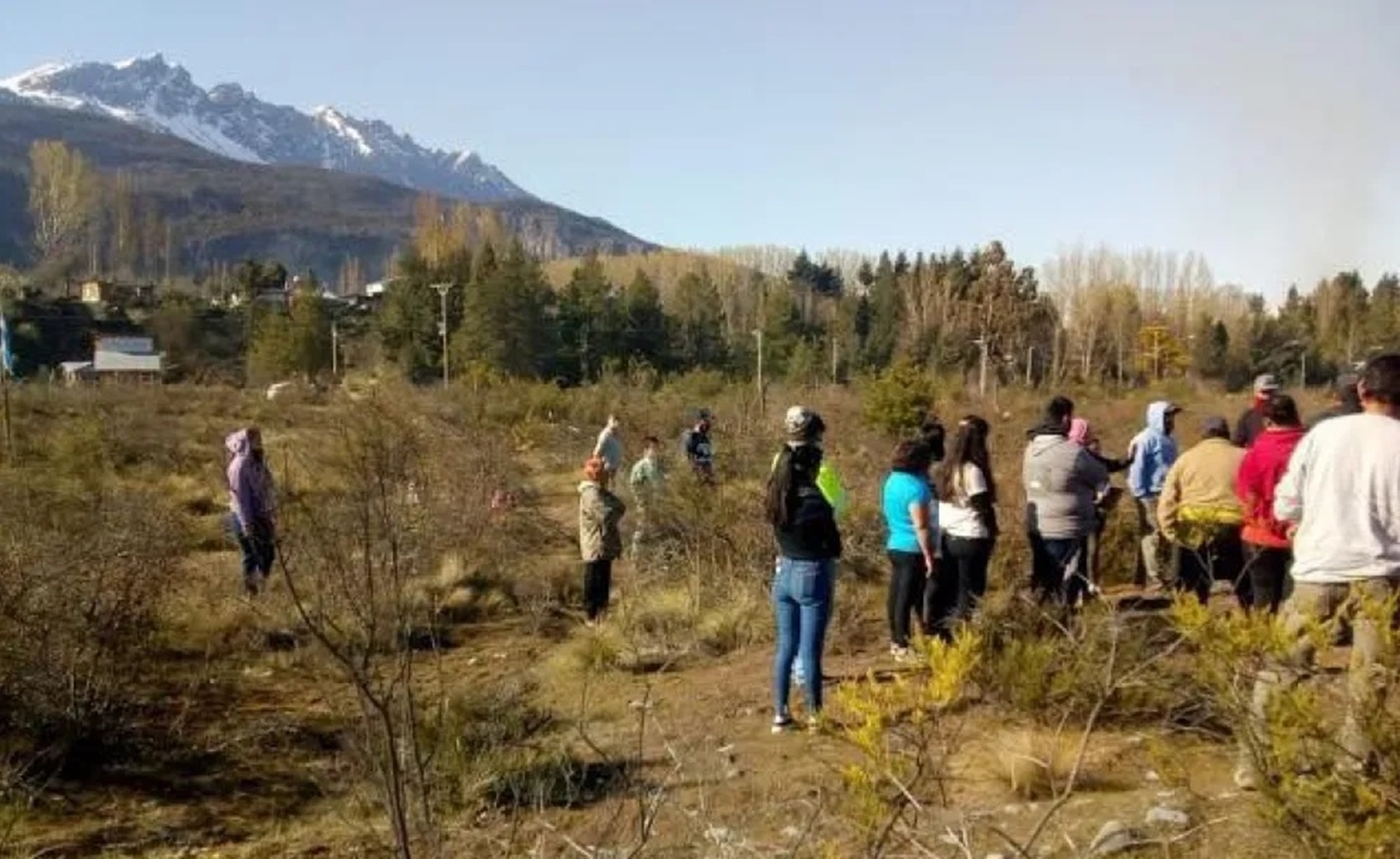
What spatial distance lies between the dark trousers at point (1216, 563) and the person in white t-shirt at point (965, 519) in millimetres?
976

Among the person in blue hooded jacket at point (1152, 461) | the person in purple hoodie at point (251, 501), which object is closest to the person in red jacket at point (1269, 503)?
the person in blue hooded jacket at point (1152, 461)

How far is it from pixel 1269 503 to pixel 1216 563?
127cm

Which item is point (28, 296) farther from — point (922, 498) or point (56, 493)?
point (922, 498)

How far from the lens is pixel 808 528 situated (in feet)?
17.5

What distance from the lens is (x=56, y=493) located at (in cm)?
1123

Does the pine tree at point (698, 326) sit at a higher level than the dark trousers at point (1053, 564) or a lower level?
higher

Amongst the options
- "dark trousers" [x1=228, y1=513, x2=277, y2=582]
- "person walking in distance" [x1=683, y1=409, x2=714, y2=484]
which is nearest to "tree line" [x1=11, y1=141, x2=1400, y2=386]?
"person walking in distance" [x1=683, y1=409, x2=714, y2=484]

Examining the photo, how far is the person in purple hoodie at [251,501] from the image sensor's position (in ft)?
28.2

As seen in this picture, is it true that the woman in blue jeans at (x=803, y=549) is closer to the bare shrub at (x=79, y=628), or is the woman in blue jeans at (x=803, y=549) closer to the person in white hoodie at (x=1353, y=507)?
the person in white hoodie at (x=1353, y=507)

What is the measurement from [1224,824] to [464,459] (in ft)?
37.6

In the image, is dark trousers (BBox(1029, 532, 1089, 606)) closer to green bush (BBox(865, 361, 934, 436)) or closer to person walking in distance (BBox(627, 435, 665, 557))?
person walking in distance (BBox(627, 435, 665, 557))

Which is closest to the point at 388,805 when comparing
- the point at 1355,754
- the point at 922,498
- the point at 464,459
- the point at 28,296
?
the point at 1355,754

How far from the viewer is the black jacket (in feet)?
17.4

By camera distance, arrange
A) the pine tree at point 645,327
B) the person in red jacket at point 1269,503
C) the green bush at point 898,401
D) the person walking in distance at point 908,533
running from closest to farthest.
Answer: the person in red jacket at point 1269,503, the person walking in distance at point 908,533, the green bush at point 898,401, the pine tree at point 645,327
